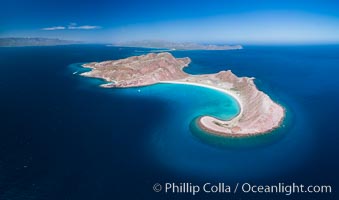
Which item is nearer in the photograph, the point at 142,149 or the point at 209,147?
the point at 142,149

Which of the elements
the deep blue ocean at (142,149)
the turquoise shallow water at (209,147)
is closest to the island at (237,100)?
the turquoise shallow water at (209,147)

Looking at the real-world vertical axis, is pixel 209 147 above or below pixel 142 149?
below

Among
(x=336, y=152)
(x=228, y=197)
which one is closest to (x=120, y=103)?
(x=228, y=197)

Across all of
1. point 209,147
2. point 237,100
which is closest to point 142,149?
point 209,147

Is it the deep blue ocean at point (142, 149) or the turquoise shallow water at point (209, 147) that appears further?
the turquoise shallow water at point (209, 147)

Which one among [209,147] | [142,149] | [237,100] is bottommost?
[209,147]

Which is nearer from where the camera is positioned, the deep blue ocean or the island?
the deep blue ocean

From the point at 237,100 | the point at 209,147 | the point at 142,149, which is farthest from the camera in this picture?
the point at 237,100

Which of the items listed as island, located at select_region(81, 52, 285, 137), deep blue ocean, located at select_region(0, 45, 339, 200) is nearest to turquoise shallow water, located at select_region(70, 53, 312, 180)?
deep blue ocean, located at select_region(0, 45, 339, 200)

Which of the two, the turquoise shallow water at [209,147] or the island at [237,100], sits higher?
the island at [237,100]

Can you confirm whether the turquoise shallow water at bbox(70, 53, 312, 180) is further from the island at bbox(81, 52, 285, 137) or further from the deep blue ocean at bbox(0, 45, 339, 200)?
the island at bbox(81, 52, 285, 137)

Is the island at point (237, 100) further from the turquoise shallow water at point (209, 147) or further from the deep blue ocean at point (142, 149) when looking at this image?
the deep blue ocean at point (142, 149)

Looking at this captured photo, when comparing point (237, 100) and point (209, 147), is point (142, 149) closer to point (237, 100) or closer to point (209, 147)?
point (209, 147)

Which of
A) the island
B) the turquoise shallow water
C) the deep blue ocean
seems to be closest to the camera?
the deep blue ocean
